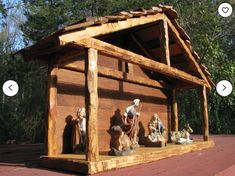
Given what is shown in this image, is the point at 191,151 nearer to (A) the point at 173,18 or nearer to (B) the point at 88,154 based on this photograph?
(A) the point at 173,18

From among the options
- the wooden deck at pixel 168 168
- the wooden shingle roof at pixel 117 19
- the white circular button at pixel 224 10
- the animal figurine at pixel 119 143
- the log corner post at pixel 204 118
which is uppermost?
the white circular button at pixel 224 10

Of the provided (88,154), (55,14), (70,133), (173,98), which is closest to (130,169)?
(88,154)

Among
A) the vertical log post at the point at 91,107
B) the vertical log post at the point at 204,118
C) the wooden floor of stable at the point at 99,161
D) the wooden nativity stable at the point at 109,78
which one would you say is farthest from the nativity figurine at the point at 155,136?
the vertical log post at the point at 91,107

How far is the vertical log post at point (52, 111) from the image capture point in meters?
6.52

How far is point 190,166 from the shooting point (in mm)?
6348

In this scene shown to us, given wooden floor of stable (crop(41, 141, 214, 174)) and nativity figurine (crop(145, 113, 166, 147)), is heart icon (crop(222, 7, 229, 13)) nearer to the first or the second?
nativity figurine (crop(145, 113, 166, 147))

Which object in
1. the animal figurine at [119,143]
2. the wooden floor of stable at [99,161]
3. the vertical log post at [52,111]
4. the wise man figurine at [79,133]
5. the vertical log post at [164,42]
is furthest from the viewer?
the vertical log post at [164,42]

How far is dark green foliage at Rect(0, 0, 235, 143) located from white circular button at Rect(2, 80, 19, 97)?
681cm

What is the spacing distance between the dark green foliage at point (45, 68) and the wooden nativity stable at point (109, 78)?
288 inches

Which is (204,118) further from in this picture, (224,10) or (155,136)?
(224,10)

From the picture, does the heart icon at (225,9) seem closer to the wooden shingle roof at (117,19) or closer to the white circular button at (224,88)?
the white circular button at (224,88)

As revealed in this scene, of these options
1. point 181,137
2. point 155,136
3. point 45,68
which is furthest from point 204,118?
point 45,68

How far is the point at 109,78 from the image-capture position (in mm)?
8219

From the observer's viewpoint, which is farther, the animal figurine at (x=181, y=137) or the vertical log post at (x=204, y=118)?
the vertical log post at (x=204, y=118)
